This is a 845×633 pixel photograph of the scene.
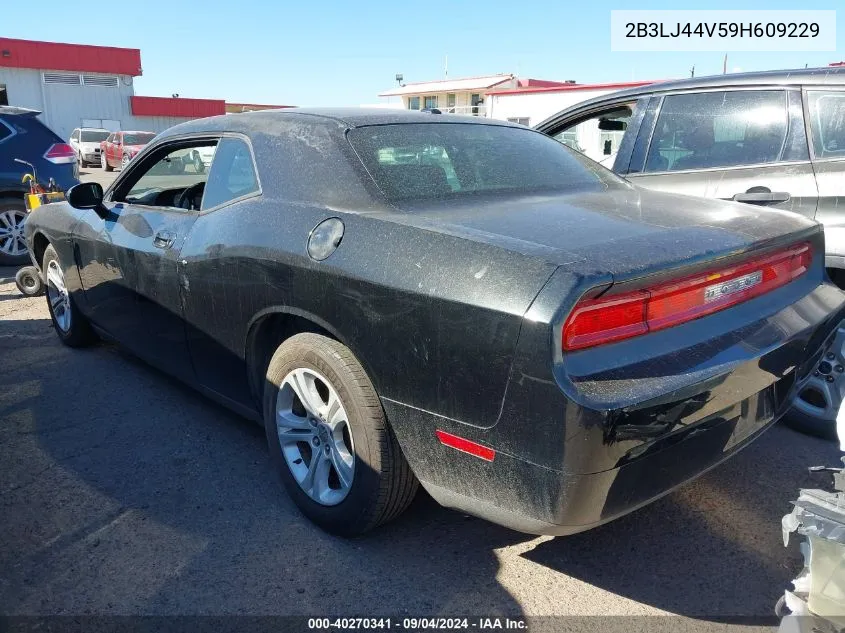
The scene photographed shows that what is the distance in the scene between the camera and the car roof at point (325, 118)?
2.99 metres

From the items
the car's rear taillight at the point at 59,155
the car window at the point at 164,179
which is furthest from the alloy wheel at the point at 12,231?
the car window at the point at 164,179

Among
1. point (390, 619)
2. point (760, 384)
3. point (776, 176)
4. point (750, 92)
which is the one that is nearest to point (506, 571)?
point (390, 619)

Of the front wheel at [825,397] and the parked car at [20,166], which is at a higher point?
the parked car at [20,166]

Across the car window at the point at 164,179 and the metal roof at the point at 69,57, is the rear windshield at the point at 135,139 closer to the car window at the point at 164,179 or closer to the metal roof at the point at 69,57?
the metal roof at the point at 69,57

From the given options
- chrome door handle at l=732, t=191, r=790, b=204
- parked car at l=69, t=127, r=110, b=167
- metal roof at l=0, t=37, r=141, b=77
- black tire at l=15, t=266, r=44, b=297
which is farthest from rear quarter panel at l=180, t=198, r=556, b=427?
metal roof at l=0, t=37, r=141, b=77

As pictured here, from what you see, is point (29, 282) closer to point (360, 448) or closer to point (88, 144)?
point (360, 448)

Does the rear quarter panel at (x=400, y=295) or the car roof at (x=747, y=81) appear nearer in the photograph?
the rear quarter panel at (x=400, y=295)

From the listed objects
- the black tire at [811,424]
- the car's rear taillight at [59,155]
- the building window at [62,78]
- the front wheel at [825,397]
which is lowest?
the black tire at [811,424]

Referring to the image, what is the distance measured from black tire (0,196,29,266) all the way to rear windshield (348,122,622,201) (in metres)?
6.47

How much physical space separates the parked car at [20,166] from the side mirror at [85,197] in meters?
4.45

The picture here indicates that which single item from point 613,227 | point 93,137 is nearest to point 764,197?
point 613,227

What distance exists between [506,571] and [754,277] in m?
1.34

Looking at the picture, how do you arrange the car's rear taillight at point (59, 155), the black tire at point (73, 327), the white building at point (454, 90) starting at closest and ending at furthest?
1. the black tire at point (73, 327)
2. the car's rear taillight at point (59, 155)
3. the white building at point (454, 90)

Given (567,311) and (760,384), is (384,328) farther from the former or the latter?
(760,384)
